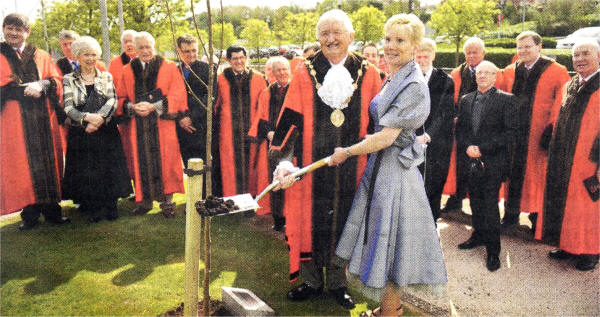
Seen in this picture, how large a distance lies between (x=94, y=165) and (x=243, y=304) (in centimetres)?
324

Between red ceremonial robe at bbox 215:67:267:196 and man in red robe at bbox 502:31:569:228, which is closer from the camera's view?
man in red robe at bbox 502:31:569:228

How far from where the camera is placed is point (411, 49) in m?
2.98

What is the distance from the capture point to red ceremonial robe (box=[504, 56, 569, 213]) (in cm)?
514

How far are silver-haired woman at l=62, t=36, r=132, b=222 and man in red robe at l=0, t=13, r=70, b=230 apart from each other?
212mm

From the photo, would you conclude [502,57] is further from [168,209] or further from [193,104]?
[168,209]

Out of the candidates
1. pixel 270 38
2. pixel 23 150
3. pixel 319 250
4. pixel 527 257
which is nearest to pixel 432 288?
pixel 319 250

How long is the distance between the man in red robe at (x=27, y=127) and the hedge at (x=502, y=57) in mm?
6629

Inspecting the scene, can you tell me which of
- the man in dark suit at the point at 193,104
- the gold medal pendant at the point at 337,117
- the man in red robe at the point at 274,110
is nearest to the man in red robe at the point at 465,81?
the man in red robe at the point at 274,110

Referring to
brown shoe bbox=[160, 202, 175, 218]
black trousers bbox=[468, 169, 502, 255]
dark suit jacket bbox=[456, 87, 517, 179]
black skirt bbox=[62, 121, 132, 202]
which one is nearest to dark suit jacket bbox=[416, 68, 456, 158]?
dark suit jacket bbox=[456, 87, 517, 179]

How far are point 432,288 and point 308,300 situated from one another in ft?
3.57

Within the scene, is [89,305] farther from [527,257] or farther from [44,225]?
[527,257]

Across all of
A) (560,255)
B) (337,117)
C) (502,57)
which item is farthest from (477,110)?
(502,57)

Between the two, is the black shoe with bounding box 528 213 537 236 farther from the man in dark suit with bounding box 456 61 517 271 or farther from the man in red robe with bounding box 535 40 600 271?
the man in dark suit with bounding box 456 61 517 271

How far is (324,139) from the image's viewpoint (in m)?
3.56
